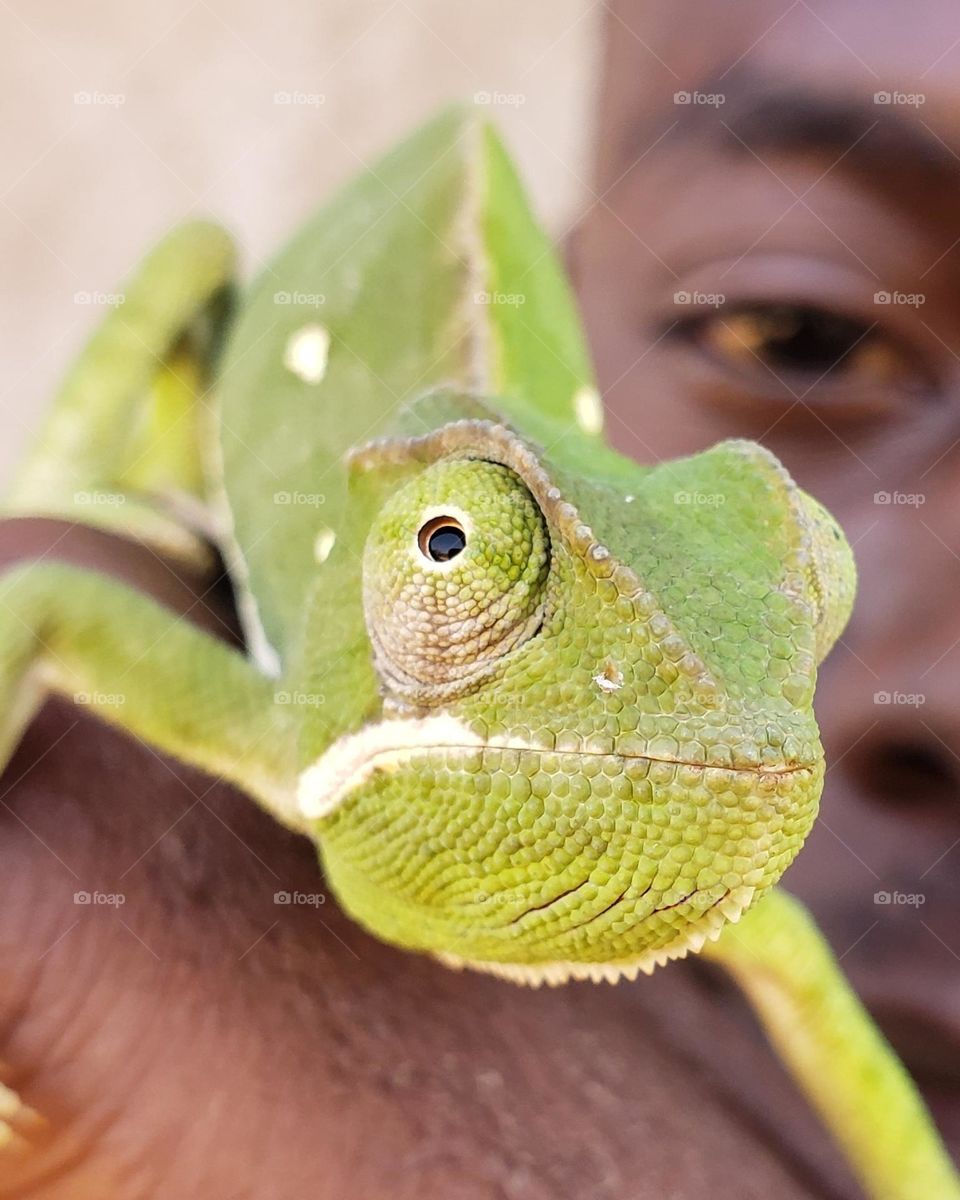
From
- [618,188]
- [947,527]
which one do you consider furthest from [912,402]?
[618,188]

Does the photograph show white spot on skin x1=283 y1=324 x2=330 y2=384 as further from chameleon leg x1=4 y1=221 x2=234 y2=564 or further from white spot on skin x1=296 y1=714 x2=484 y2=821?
white spot on skin x1=296 y1=714 x2=484 y2=821

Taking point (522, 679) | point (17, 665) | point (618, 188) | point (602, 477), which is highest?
point (618, 188)

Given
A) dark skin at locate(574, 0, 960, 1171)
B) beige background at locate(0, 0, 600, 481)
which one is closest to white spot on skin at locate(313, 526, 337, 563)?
dark skin at locate(574, 0, 960, 1171)

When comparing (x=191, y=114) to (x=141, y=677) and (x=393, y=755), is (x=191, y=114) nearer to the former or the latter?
(x=141, y=677)

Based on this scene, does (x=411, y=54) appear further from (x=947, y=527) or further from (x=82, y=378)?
(x=947, y=527)

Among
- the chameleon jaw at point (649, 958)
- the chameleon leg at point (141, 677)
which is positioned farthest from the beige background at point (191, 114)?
the chameleon jaw at point (649, 958)

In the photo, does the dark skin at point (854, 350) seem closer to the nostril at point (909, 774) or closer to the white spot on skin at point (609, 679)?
the nostril at point (909, 774)
